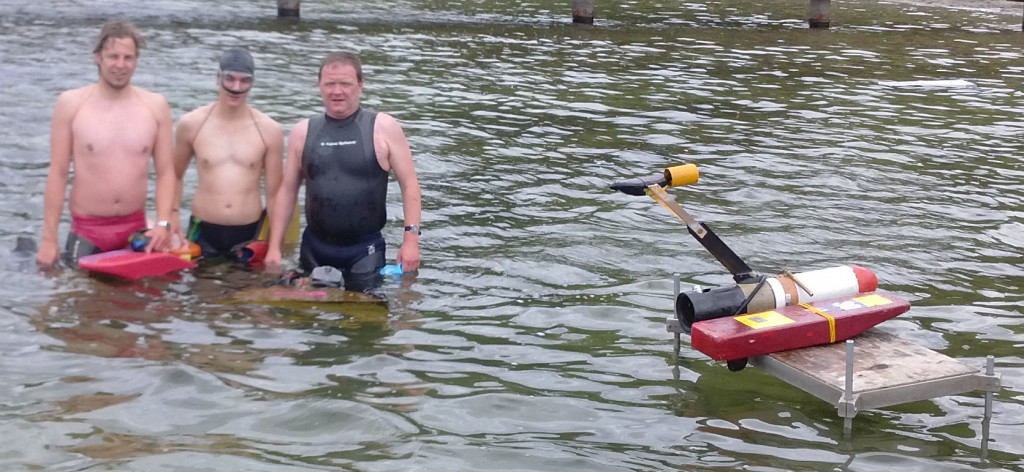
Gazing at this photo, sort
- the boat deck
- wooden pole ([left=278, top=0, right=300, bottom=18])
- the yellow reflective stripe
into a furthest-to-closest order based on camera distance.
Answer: wooden pole ([left=278, top=0, right=300, bottom=18]) → the yellow reflective stripe → the boat deck

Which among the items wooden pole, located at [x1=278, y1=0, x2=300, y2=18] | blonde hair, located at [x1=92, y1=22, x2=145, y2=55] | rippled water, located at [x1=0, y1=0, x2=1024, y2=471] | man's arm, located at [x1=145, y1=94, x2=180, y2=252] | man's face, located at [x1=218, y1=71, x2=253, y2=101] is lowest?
rippled water, located at [x1=0, y1=0, x2=1024, y2=471]

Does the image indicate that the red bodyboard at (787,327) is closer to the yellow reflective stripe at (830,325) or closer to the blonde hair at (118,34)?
the yellow reflective stripe at (830,325)

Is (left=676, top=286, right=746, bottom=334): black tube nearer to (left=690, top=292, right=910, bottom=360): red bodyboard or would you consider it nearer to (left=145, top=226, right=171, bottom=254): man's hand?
(left=690, top=292, right=910, bottom=360): red bodyboard

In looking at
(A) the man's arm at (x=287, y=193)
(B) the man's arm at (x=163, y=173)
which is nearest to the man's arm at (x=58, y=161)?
(B) the man's arm at (x=163, y=173)

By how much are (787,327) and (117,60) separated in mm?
4648

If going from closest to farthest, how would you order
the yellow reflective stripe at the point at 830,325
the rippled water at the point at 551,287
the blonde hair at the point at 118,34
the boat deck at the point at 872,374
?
the boat deck at the point at 872,374, the rippled water at the point at 551,287, the yellow reflective stripe at the point at 830,325, the blonde hair at the point at 118,34

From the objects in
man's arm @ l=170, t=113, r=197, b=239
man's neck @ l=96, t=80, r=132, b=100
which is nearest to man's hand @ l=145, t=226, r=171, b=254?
man's arm @ l=170, t=113, r=197, b=239

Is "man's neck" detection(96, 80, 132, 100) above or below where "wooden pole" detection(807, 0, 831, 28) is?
below

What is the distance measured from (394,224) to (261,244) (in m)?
1.94

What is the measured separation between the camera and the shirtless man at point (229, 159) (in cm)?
855

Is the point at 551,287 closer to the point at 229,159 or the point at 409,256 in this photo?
the point at 409,256

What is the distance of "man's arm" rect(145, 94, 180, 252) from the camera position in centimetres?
816

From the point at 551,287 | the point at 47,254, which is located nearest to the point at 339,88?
the point at 551,287

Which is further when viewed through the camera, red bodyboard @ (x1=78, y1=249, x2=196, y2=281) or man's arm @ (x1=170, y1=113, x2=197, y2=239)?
man's arm @ (x1=170, y1=113, x2=197, y2=239)
